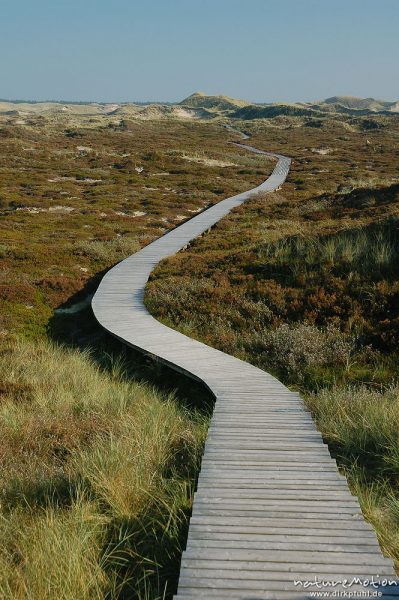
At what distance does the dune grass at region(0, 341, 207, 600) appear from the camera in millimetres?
4102

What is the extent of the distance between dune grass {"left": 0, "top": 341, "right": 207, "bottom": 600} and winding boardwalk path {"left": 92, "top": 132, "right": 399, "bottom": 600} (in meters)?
0.34

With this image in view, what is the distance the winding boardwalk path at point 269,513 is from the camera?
3.90 m

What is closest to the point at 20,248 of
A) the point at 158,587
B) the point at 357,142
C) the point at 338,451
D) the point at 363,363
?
the point at 363,363

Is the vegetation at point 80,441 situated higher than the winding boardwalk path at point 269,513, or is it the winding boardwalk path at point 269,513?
the winding boardwalk path at point 269,513

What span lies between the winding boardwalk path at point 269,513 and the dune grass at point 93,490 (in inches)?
13.4

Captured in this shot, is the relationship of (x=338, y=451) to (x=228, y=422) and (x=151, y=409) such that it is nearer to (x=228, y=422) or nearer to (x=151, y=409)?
(x=228, y=422)

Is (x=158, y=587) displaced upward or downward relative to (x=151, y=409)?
upward

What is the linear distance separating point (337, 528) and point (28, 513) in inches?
114

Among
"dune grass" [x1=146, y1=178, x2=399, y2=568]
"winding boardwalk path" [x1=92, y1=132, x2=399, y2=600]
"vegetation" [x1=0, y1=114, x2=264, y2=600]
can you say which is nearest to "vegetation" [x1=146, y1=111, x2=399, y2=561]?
"dune grass" [x1=146, y1=178, x2=399, y2=568]

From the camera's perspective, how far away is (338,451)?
22.7ft

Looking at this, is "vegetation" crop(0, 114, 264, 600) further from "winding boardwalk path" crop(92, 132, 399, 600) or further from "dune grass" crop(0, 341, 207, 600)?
"winding boardwalk path" crop(92, 132, 399, 600)

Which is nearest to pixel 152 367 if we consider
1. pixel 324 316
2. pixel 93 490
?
pixel 324 316

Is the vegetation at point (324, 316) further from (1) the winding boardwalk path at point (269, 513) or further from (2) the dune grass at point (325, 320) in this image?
(1) the winding boardwalk path at point (269, 513)

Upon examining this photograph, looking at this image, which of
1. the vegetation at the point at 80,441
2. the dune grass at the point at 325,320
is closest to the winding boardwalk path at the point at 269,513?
the vegetation at the point at 80,441
